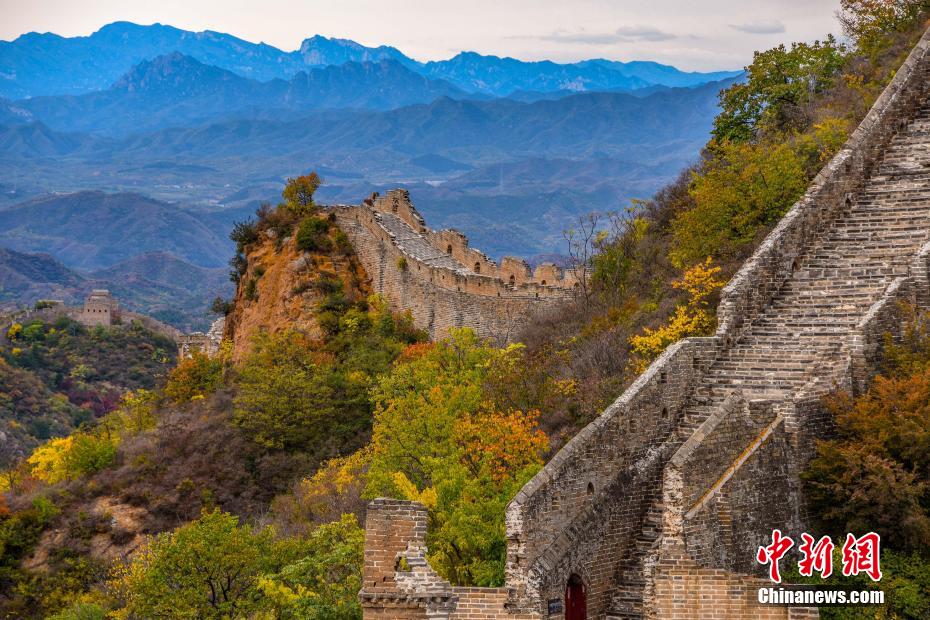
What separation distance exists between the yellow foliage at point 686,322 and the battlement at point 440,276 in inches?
629

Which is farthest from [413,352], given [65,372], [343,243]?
[65,372]

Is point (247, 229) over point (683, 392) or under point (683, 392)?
over

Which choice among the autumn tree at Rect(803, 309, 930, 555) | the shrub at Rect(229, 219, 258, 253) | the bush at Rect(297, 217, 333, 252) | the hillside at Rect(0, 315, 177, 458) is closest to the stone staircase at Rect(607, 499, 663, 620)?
the autumn tree at Rect(803, 309, 930, 555)

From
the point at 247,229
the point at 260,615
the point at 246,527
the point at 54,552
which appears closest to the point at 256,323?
the point at 247,229

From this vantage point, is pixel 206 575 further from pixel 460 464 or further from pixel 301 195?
pixel 301 195

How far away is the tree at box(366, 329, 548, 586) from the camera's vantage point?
1948 centimetres

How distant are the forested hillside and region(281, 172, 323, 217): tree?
4.0 inches

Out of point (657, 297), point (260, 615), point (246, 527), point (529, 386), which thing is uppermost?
point (657, 297)

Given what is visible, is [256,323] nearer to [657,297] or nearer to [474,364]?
[474,364]

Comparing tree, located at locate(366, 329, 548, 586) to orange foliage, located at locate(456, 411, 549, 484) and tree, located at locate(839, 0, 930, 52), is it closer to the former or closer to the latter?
orange foliage, located at locate(456, 411, 549, 484)

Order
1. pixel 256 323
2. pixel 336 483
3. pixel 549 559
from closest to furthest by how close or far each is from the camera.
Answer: pixel 549 559 → pixel 336 483 → pixel 256 323

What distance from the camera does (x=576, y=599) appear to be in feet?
54.2

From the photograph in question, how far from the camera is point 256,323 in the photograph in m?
52.0

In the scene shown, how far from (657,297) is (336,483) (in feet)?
35.3
